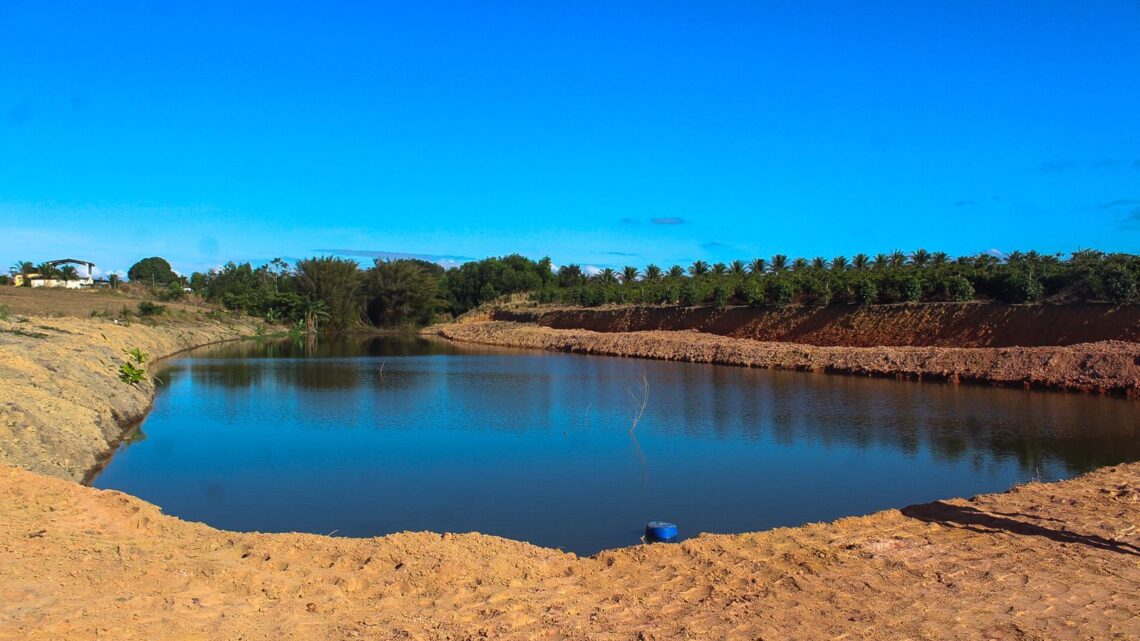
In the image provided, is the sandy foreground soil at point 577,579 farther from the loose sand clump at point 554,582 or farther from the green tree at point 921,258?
the green tree at point 921,258

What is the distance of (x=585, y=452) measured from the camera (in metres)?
16.0

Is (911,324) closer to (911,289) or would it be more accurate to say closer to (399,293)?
(911,289)

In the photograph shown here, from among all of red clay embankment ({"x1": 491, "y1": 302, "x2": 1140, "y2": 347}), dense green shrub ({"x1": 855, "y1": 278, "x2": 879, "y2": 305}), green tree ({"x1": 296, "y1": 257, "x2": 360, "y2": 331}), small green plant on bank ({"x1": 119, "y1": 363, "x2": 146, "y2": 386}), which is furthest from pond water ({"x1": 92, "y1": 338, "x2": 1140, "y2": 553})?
green tree ({"x1": 296, "y1": 257, "x2": 360, "y2": 331})

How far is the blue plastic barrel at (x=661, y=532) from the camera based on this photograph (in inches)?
384

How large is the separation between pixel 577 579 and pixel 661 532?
2243mm

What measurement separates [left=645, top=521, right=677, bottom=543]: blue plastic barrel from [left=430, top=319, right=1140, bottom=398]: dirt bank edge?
70.4 feet

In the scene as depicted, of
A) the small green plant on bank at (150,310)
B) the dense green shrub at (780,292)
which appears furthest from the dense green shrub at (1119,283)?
the small green plant on bank at (150,310)

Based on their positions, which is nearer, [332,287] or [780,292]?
[780,292]

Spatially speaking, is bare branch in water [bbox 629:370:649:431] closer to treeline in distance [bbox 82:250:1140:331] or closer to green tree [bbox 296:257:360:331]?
treeline in distance [bbox 82:250:1140:331]

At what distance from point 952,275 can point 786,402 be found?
1980cm

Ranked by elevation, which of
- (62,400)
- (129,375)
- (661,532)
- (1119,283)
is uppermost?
(1119,283)

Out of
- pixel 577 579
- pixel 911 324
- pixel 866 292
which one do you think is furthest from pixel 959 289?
pixel 577 579

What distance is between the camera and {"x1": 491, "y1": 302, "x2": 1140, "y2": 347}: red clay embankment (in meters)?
31.4

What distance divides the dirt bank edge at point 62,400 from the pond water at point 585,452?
652mm
